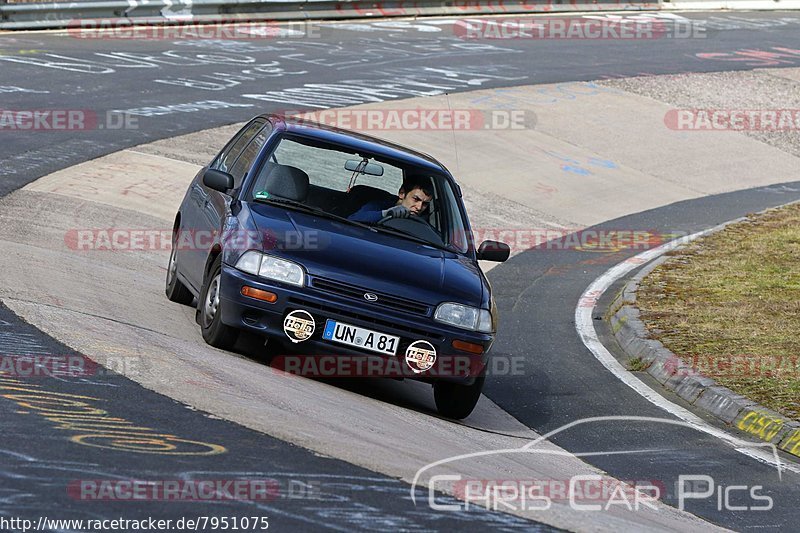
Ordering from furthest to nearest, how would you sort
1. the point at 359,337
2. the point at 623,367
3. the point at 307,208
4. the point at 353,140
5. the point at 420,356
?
the point at 623,367 → the point at 353,140 → the point at 307,208 → the point at 420,356 → the point at 359,337

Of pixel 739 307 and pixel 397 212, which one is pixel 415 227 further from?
pixel 739 307

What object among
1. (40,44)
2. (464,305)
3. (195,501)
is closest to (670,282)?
(464,305)

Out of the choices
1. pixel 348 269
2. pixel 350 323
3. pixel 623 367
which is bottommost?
pixel 623 367

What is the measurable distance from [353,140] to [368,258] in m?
1.59

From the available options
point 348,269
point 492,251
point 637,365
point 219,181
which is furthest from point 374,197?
point 637,365

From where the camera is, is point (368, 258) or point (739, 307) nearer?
point (368, 258)

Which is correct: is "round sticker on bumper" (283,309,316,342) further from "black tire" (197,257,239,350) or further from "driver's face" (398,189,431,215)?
"driver's face" (398,189,431,215)

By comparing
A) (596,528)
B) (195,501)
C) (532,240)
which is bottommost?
(532,240)

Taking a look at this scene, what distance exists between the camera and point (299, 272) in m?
8.02

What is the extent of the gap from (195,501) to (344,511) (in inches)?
24.2

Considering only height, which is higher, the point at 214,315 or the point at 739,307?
the point at 214,315

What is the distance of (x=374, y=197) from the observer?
9.38 m

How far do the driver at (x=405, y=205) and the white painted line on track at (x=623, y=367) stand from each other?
A: 2.29 metres

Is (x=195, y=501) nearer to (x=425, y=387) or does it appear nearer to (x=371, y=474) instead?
(x=371, y=474)
